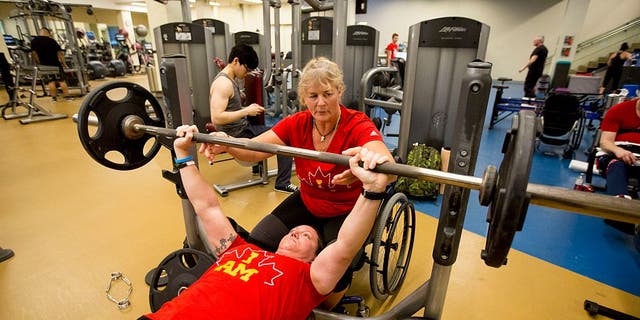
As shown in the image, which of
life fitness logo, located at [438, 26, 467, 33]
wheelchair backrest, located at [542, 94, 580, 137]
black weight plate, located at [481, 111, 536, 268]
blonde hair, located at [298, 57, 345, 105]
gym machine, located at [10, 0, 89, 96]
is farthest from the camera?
gym machine, located at [10, 0, 89, 96]

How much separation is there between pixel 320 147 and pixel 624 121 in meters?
2.45

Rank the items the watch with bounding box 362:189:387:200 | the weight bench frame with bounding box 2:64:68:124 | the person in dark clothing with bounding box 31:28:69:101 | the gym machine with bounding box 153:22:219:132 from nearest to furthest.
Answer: the watch with bounding box 362:189:387:200 → the gym machine with bounding box 153:22:219:132 → the weight bench frame with bounding box 2:64:68:124 → the person in dark clothing with bounding box 31:28:69:101

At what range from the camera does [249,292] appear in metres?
1.11

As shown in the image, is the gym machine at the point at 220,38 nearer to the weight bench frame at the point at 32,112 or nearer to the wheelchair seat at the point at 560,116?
the weight bench frame at the point at 32,112

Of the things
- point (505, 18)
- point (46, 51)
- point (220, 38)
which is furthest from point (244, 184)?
point (505, 18)

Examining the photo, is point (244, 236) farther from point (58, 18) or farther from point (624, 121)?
point (58, 18)

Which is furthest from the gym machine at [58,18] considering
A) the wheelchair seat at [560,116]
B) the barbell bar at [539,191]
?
the wheelchair seat at [560,116]

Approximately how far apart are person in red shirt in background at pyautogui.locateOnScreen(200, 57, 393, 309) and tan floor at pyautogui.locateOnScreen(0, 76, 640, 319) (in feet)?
1.92

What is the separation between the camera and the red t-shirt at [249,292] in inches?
42.2

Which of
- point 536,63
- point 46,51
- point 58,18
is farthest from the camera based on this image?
point 536,63

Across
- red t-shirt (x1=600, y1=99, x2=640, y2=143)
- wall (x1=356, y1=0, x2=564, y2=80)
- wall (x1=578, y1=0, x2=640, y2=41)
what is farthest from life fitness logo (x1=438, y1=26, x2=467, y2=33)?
wall (x1=356, y1=0, x2=564, y2=80)

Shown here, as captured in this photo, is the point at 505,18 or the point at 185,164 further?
the point at 505,18

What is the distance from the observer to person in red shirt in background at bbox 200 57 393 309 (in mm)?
1415

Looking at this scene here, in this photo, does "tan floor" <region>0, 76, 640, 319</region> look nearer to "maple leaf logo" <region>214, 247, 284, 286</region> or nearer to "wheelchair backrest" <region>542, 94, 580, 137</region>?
"maple leaf logo" <region>214, 247, 284, 286</region>
